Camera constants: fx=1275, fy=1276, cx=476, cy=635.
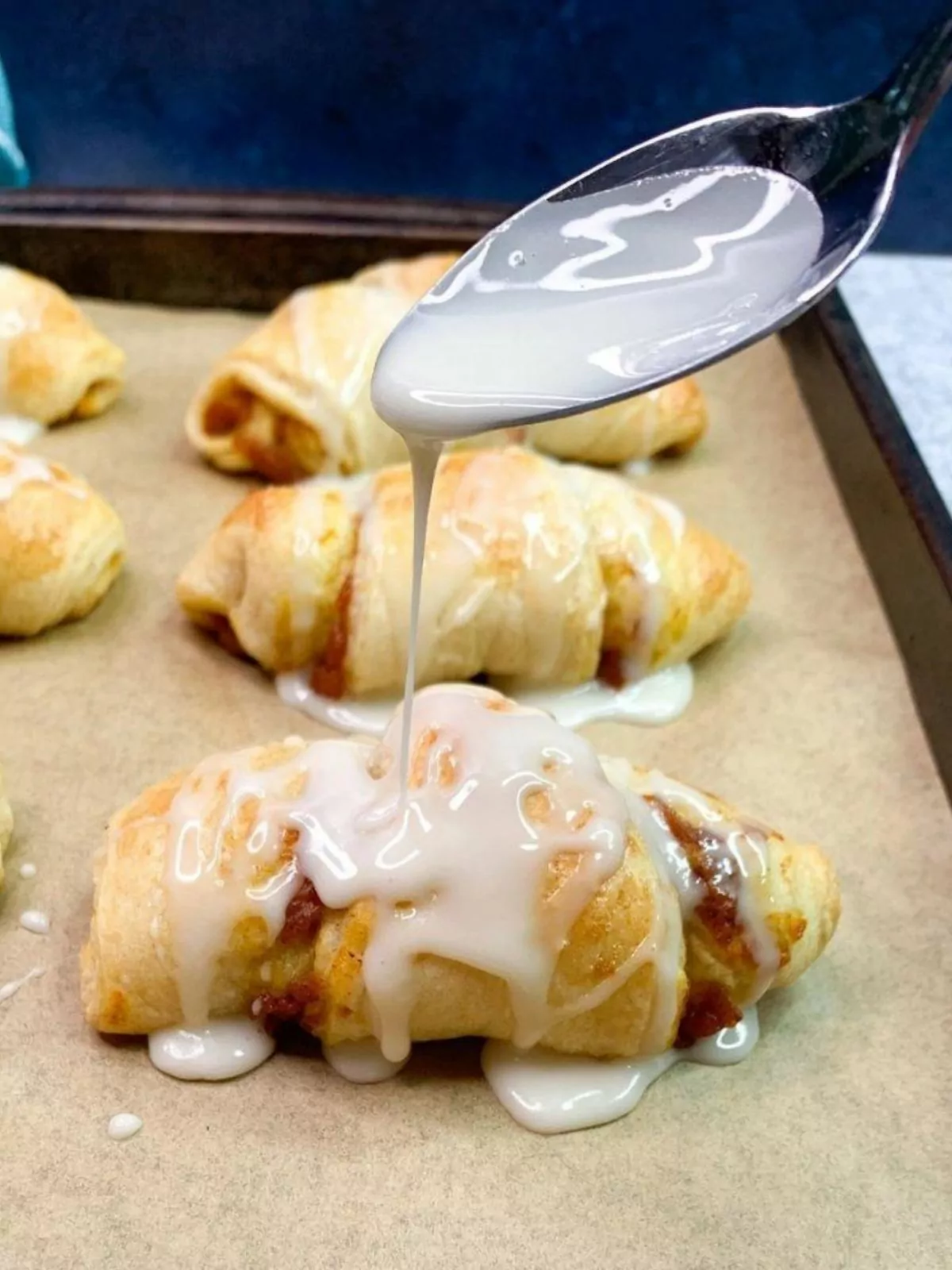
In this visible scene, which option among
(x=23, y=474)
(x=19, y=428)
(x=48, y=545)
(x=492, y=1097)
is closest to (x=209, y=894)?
(x=492, y=1097)

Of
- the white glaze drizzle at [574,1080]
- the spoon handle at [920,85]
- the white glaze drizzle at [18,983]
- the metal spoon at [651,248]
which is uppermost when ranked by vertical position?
the spoon handle at [920,85]

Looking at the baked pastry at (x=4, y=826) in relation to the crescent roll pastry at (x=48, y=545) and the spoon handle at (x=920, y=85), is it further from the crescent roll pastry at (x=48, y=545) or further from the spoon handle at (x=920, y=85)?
the spoon handle at (x=920, y=85)

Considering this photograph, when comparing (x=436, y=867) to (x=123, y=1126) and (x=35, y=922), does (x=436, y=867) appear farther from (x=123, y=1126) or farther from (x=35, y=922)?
(x=35, y=922)

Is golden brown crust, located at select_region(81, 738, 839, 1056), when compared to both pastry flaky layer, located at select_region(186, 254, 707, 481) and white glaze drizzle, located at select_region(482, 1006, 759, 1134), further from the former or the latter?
pastry flaky layer, located at select_region(186, 254, 707, 481)

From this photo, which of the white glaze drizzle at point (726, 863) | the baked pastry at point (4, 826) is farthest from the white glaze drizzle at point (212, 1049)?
the white glaze drizzle at point (726, 863)

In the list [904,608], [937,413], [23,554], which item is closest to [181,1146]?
[23,554]

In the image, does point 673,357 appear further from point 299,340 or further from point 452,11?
point 452,11
